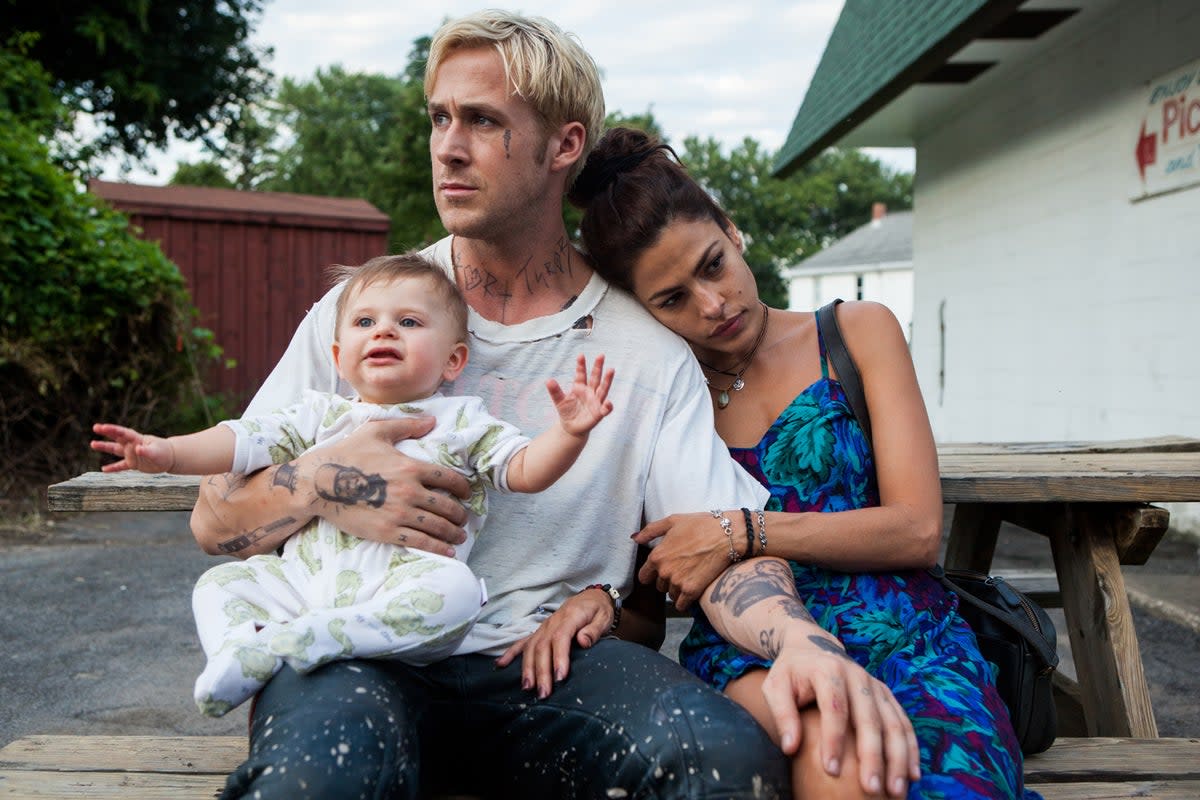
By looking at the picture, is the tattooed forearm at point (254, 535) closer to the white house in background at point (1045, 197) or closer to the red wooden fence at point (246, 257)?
the white house in background at point (1045, 197)

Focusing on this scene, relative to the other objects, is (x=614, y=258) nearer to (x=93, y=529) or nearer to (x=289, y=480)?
(x=289, y=480)

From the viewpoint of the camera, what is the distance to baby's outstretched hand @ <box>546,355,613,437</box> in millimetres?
1856

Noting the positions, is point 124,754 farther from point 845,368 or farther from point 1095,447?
point 1095,447

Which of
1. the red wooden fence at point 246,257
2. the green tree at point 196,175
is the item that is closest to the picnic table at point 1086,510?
the red wooden fence at point 246,257

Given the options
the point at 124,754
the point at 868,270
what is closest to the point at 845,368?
the point at 124,754

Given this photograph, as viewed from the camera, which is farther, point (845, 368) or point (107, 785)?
point (845, 368)

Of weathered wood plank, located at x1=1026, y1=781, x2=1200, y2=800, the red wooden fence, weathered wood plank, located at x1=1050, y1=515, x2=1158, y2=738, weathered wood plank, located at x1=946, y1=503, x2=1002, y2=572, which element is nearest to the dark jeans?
weathered wood plank, located at x1=1026, y1=781, x2=1200, y2=800

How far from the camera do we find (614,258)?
2484 millimetres

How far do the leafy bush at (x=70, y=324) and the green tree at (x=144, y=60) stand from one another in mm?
11460

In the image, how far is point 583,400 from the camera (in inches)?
73.7

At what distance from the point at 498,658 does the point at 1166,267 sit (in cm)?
623

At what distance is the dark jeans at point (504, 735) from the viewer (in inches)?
62.7

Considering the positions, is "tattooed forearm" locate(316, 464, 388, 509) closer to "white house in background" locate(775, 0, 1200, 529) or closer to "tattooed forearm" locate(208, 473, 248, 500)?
"tattooed forearm" locate(208, 473, 248, 500)

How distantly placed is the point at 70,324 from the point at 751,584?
22.4ft
